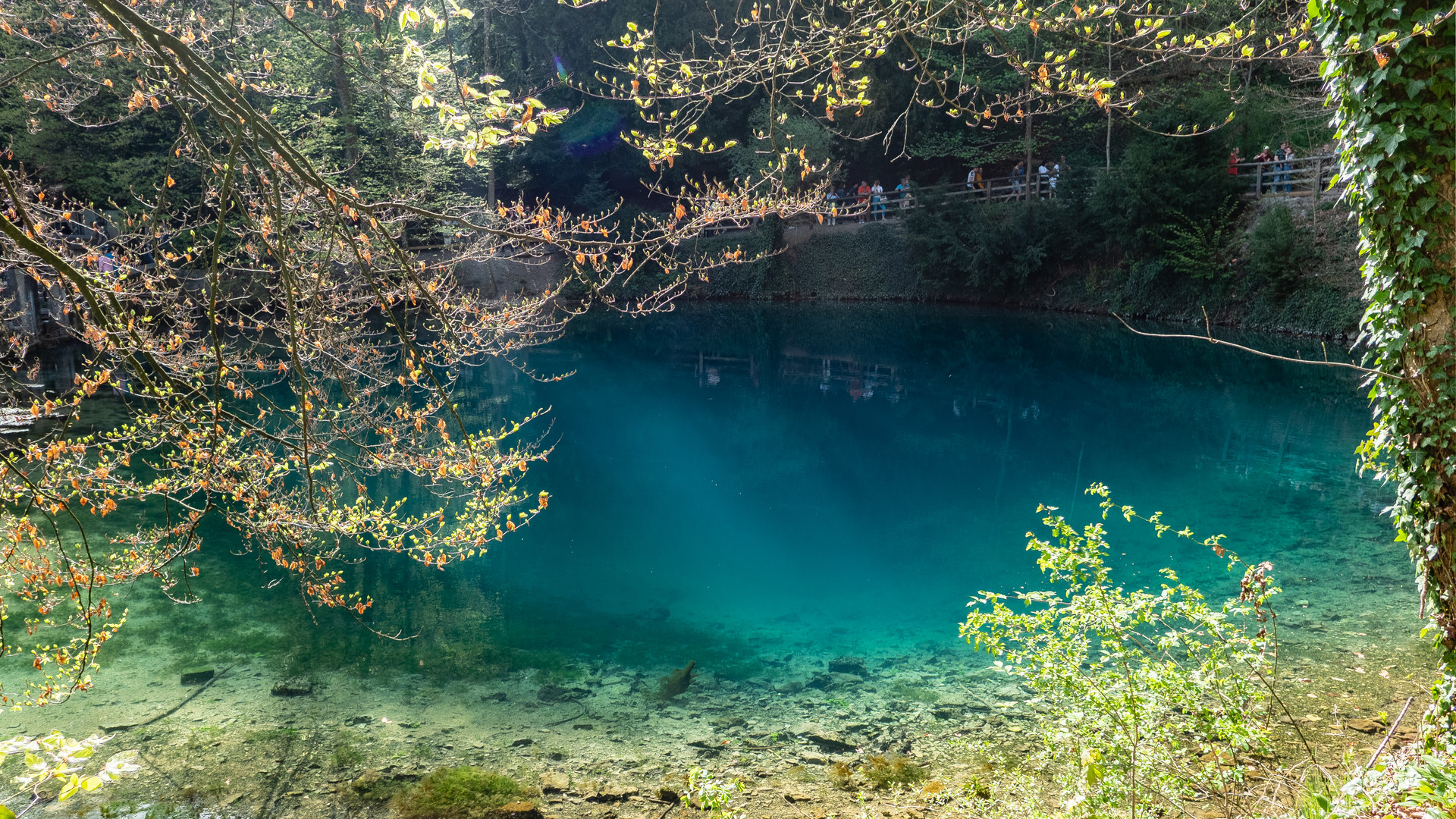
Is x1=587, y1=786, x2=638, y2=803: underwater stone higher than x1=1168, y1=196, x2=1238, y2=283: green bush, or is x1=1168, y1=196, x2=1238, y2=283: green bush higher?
x1=1168, y1=196, x2=1238, y2=283: green bush

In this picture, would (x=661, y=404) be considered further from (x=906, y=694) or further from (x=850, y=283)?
(x=850, y=283)

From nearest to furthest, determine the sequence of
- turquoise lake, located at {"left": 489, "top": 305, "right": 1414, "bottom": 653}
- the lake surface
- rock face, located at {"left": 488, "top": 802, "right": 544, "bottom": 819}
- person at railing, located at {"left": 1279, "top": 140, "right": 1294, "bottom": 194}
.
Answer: rock face, located at {"left": 488, "top": 802, "right": 544, "bottom": 819}
the lake surface
turquoise lake, located at {"left": 489, "top": 305, "right": 1414, "bottom": 653}
person at railing, located at {"left": 1279, "top": 140, "right": 1294, "bottom": 194}

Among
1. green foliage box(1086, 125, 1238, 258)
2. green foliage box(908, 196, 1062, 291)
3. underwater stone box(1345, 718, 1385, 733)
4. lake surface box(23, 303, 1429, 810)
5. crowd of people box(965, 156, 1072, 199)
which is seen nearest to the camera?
underwater stone box(1345, 718, 1385, 733)

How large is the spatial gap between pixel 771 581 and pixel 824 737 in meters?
3.11

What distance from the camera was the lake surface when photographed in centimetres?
600

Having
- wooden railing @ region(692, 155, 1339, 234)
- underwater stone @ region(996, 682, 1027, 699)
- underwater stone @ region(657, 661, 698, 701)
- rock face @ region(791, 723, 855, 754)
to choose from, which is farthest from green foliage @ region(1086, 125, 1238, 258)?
rock face @ region(791, 723, 855, 754)

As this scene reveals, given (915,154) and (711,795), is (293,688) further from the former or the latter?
(915,154)

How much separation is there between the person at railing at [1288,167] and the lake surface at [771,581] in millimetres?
5104

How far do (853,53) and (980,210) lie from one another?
22210 millimetres

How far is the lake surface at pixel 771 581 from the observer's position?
6.00 meters

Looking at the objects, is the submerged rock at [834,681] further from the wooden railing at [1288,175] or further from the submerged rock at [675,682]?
the wooden railing at [1288,175]

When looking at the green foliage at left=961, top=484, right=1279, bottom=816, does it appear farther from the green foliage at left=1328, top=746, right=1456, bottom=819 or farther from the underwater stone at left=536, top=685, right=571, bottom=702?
the underwater stone at left=536, top=685, right=571, bottom=702

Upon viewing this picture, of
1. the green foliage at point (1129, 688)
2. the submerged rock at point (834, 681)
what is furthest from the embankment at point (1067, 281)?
the green foliage at point (1129, 688)

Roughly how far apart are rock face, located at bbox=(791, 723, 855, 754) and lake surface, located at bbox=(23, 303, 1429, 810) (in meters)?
0.11
